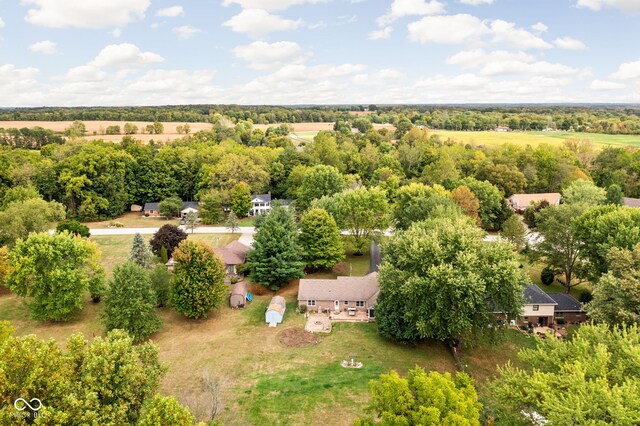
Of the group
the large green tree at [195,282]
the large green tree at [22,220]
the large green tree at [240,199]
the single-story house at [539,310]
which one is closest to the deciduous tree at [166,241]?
the large green tree at [195,282]

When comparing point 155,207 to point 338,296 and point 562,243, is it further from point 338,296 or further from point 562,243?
point 562,243

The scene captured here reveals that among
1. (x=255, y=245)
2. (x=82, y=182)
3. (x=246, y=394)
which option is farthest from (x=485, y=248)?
(x=82, y=182)

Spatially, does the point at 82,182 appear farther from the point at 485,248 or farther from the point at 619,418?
the point at 619,418

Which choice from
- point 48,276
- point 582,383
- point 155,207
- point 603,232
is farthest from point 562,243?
point 155,207

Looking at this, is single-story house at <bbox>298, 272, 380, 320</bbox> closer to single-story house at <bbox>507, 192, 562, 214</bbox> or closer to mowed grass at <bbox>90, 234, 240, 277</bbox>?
mowed grass at <bbox>90, 234, 240, 277</bbox>

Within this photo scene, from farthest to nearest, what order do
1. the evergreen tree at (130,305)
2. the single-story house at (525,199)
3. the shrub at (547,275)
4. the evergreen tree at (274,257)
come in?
1. the single-story house at (525,199)
2. the shrub at (547,275)
3. the evergreen tree at (274,257)
4. the evergreen tree at (130,305)

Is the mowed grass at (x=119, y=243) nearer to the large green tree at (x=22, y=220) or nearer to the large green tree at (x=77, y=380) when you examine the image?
the large green tree at (x=22, y=220)
